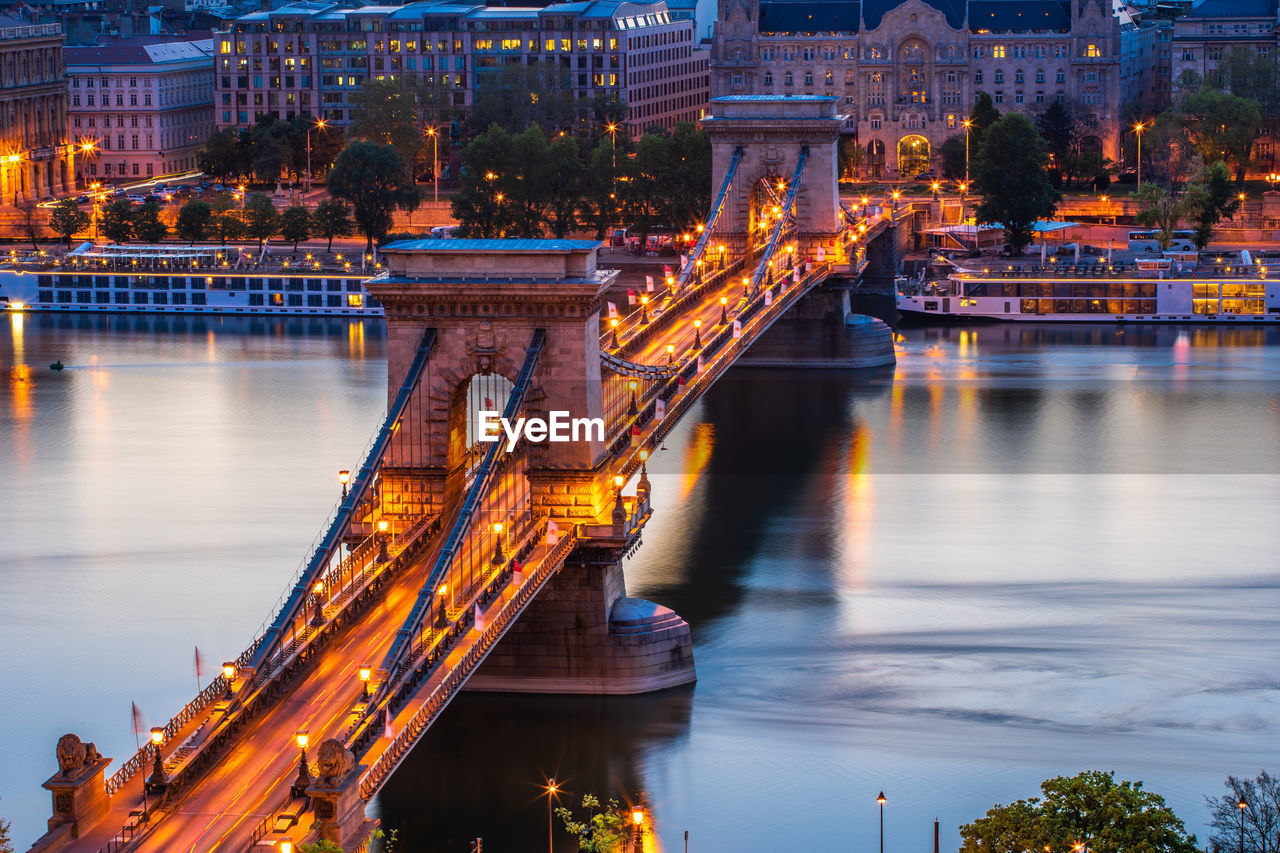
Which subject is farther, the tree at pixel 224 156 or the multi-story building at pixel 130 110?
the multi-story building at pixel 130 110

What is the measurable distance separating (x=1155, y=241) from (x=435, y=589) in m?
89.8

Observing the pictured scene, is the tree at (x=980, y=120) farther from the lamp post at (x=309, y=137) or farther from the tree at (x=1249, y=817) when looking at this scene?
the tree at (x=1249, y=817)

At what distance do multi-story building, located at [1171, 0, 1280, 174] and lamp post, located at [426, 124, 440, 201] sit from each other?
44.9m

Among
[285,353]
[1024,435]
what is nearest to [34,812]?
[1024,435]

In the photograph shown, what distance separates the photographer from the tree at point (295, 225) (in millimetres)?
132875

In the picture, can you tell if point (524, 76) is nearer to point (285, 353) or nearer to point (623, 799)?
point (285, 353)

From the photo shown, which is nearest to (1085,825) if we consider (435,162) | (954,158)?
(954,158)

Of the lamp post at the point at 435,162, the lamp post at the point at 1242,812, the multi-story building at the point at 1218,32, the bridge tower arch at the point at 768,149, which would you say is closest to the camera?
the lamp post at the point at 1242,812

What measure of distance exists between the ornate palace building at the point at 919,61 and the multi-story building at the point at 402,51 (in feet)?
35.8

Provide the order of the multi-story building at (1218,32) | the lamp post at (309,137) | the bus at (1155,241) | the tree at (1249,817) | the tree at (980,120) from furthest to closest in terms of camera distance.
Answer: the multi-story building at (1218,32), the lamp post at (309,137), the tree at (980,120), the bus at (1155,241), the tree at (1249,817)

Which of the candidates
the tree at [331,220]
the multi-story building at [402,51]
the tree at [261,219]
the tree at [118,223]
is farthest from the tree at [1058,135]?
the tree at [118,223]

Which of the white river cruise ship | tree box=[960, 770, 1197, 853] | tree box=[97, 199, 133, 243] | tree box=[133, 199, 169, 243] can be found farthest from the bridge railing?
tree box=[97, 199, 133, 243]

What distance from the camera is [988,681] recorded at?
54.8 meters

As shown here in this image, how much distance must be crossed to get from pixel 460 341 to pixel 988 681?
13.2m
